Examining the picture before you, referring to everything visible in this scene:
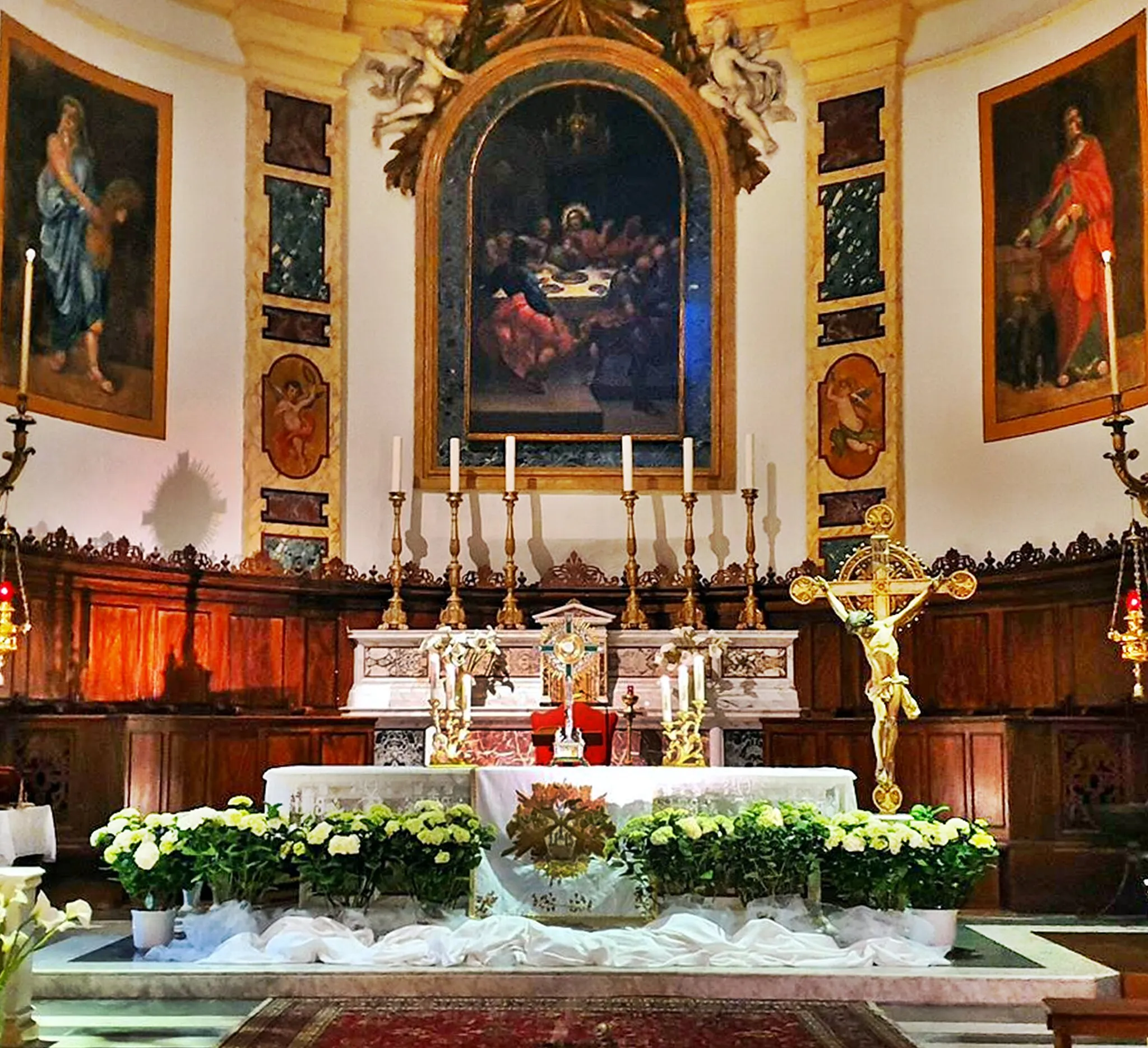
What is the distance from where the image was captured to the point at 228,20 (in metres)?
13.8

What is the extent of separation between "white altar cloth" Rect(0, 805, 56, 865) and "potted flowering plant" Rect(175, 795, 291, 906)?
1.63 meters

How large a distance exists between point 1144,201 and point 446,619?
20.7 ft

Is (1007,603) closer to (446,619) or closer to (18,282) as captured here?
(446,619)

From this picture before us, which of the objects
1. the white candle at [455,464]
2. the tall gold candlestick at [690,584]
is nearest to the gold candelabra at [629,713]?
the tall gold candlestick at [690,584]

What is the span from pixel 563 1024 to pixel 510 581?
6.14m

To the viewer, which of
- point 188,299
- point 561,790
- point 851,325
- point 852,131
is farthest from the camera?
point 852,131

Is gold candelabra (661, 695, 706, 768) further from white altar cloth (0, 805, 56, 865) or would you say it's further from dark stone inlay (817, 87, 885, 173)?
dark stone inlay (817, 87, 885, 173)

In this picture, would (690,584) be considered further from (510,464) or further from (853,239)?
(853,239)

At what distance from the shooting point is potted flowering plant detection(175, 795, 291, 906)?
8.41 metres

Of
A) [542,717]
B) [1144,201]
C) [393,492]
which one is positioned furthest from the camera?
[393,492]

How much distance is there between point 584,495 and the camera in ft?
45.0

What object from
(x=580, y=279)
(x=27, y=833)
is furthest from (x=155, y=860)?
(x=580, y=279)

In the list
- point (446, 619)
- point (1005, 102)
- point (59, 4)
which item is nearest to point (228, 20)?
point (59, 4)

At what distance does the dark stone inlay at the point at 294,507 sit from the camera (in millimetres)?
13156
